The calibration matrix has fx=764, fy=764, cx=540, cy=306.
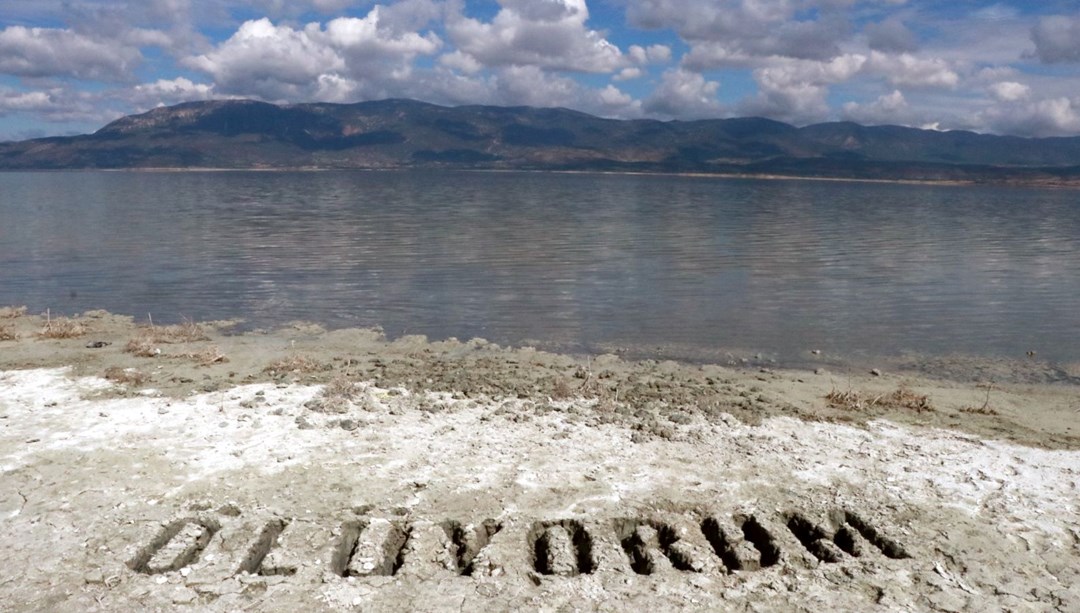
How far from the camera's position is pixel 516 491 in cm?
738

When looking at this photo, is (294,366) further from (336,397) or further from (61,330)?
(61,330)

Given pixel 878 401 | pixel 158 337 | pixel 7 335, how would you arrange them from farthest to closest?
pixel 158 337 → pixel 7 335 → pixel 878 401

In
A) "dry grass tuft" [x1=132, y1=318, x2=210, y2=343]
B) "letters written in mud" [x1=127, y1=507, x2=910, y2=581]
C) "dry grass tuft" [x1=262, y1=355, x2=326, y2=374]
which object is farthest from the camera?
"dry grass tuft" [x1=132, y1=318, x2=210, y2=343]

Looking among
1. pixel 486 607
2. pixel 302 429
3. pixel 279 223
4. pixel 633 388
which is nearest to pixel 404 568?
pixel 486 607

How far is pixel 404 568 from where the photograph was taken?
19.9 ft

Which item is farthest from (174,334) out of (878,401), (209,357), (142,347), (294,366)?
(878,401)

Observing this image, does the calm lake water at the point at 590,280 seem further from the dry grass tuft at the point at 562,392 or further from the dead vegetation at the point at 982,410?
the dry grass tuft at the point at 562,392

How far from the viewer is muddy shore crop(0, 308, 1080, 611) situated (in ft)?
19.3

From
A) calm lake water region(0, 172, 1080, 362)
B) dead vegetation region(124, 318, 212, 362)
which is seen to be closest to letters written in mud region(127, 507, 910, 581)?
dead vegetation region(124, 318, 212, 362)

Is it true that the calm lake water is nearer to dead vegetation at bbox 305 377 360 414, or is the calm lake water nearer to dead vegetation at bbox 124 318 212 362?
dead vegetation at bbox 124 318 212 362

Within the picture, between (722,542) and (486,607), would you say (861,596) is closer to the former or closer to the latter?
(722,542)

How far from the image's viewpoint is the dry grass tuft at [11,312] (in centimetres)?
1616

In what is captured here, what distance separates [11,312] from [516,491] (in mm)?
14589

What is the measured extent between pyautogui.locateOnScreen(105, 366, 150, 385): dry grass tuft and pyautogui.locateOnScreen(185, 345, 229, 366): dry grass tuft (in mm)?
905
